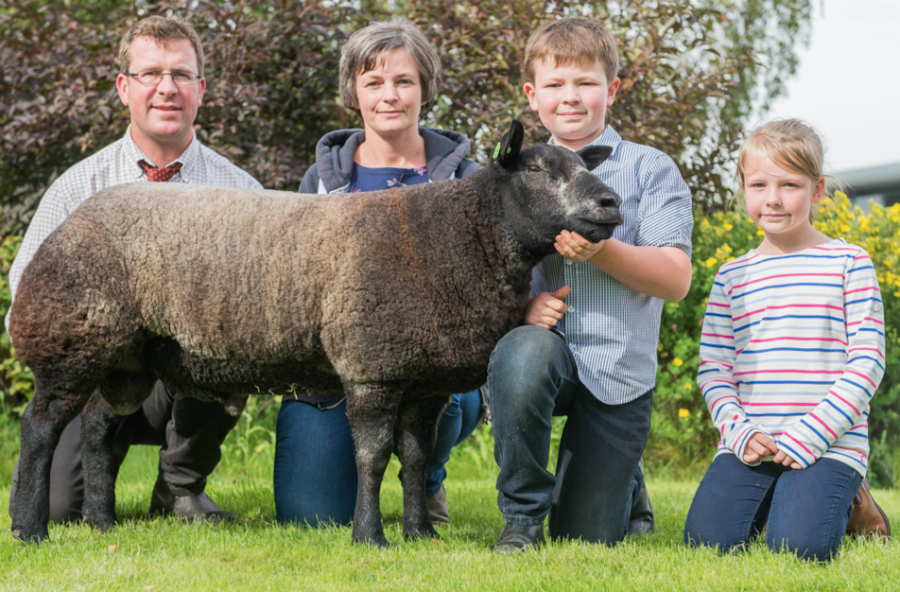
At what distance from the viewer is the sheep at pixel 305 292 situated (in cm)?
344

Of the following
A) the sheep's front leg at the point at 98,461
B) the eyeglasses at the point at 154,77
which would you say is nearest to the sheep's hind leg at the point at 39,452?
the sheep's front leg at the point at 98,461

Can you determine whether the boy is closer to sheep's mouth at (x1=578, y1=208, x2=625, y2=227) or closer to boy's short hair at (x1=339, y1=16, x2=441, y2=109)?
sheep's mouth at (x1=578, y1=208, x2=625, y2=227)

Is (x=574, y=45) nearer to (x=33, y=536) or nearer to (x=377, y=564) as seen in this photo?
(x=377, y=564)

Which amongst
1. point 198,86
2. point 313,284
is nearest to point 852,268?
point 313,284

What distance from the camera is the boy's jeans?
3453 millimetres

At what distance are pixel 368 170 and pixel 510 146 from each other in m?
1.36

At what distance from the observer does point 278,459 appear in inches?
187

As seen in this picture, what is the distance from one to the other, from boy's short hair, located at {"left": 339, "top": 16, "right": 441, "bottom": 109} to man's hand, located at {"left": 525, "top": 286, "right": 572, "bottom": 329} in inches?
62.3

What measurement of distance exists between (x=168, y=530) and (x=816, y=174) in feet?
11.4

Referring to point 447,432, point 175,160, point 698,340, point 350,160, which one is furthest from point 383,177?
point 698,340

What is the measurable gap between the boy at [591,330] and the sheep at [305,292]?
0.83ft

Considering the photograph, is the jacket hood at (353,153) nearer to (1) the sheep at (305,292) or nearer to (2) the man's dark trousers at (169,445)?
(1) the sheep at (305,292)

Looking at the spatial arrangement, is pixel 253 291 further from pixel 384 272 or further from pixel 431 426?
pixel 431 426

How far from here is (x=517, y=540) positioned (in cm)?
352
